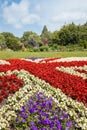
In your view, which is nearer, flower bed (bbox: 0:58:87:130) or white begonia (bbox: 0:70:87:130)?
flower bed (bbox: 0:58:87:130)

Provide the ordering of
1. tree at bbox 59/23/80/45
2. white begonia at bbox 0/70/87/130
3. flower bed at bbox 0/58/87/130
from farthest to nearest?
tree at bbox 59/23/80/45, white begonia at bbox 0/70/87/130, flower bed at bbox 0/58/87/130

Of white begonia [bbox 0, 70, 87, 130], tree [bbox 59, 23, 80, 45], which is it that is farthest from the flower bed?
tree [bbox 59, 23, 80, 45]

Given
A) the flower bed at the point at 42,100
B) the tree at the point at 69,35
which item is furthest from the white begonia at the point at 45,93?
the tree at the point at 69,35

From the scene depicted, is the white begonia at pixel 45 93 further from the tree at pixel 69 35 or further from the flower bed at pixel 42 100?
the tree at pixel 69 35

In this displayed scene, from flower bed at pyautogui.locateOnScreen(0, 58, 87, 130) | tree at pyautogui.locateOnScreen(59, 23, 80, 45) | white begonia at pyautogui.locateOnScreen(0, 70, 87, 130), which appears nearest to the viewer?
flower bed at pyautogui.locateOnScreen(0, 58, 87, 130)

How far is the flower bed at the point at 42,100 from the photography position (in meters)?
6.52

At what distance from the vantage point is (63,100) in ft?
25.4

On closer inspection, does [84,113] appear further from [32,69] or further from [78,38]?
[78,38]

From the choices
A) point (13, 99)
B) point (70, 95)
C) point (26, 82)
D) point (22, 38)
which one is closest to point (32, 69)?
point (26, 82)

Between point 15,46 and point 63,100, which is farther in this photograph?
point 15,46

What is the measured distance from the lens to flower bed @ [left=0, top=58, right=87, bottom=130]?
6.52 meters

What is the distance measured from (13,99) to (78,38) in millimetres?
74933

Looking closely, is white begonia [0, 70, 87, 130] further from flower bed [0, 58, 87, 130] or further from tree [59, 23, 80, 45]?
tree [59, 23, 80, 45]

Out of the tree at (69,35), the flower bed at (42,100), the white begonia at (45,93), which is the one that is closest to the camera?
the flower bed at (42,100)
